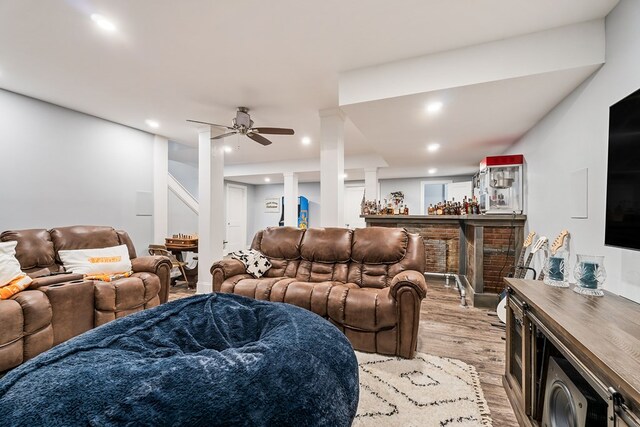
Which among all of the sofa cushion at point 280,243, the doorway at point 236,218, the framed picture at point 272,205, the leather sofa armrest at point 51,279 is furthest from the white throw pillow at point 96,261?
the framed picture at point 272,205

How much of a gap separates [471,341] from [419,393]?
3.58 ft

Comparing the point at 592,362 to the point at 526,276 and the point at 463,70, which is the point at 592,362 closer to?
the point at 463,70

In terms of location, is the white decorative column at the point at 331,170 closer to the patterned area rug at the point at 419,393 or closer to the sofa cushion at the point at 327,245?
the sofa cushion at the point at 327,245

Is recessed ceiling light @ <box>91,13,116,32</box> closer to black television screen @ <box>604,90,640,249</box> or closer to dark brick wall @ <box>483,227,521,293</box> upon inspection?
black television screen @ <box>604,90,640,249</box>

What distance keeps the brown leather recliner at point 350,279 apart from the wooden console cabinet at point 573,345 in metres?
0.69

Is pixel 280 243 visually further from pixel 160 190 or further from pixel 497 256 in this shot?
pixel 160 190

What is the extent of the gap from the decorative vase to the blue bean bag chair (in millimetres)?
1390

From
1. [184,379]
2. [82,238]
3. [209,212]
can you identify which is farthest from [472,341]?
[82,238]

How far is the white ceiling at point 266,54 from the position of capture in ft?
6.34

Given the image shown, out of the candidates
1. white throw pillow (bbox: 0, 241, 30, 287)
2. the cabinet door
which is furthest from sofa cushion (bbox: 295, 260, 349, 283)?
white throw pillow (bbox: 0, 241, 30, 287)

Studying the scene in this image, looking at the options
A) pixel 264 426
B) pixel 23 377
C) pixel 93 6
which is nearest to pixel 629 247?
pixel 264 426

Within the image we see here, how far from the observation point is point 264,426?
2.63 feet

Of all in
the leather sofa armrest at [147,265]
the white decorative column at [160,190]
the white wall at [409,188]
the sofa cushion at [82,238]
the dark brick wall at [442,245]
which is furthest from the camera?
the white wall at [409,188]

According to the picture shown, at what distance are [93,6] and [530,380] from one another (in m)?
3.59
